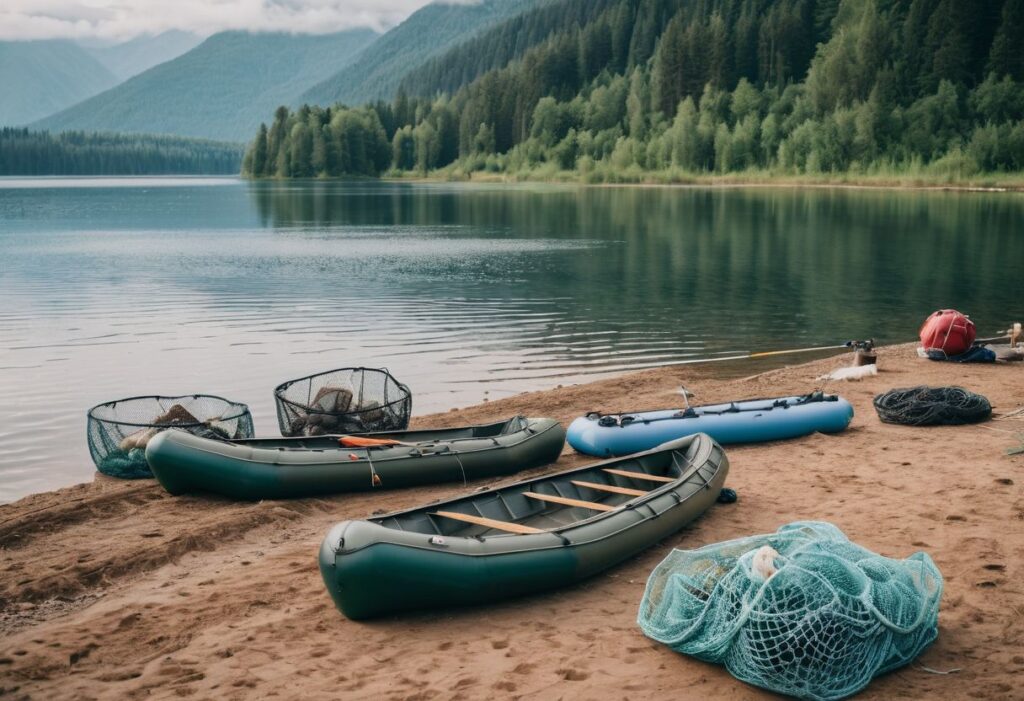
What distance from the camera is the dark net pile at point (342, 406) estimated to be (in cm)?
1367

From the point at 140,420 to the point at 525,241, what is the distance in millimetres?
35904

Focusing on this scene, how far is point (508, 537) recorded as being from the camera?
8.65 meters

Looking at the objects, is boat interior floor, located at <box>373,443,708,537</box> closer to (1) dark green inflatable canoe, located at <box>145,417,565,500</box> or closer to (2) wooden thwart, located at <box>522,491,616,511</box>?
(2) wooden thwart, located at <box>522,491,616,511</box>

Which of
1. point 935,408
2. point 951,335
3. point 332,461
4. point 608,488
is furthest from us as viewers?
point 951,335

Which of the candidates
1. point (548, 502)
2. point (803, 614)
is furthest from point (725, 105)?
point (803, 614)

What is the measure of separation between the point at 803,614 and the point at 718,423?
6884 millimetres

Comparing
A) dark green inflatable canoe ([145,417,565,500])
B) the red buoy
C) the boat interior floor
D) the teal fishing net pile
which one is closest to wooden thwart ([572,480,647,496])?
the boat interior floor

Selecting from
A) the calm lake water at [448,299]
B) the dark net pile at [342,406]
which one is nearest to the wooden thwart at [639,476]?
the dark net pile at [342,406]

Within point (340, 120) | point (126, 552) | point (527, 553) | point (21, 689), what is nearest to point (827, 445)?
point (527, 553)

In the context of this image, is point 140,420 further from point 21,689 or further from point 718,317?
point 718,317

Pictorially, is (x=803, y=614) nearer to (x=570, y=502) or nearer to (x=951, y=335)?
(x=570, y=502)

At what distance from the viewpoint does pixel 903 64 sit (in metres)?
102

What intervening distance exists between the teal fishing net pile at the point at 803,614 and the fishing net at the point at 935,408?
264 inches

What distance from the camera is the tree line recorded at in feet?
303
